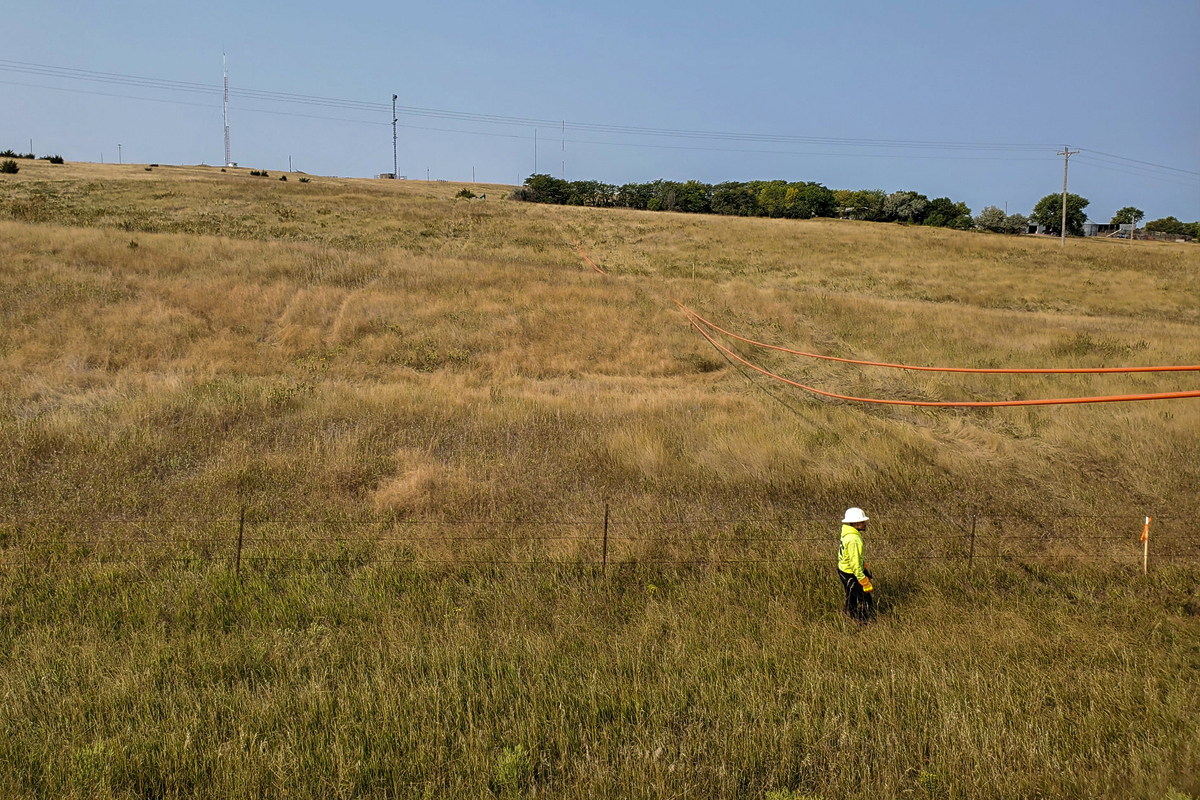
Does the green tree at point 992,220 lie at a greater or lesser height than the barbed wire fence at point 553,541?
greater

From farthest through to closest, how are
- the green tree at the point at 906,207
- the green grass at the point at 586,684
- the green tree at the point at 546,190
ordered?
the green tree at the point at 906,207, the green tree at the point at 546,190, the green grass at the point at 586,684

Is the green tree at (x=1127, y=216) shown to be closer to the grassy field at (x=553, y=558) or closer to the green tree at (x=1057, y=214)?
the green tree at (x=1057, y=214)

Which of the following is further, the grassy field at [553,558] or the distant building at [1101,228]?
the distant building at [1101,228]

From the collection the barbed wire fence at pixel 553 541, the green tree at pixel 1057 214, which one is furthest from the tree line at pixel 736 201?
the barbed wire fence at pixel 553 541

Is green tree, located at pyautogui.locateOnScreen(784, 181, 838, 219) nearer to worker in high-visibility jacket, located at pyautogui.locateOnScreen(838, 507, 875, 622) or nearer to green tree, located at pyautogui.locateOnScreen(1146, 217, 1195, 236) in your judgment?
green tree, located at pyautogui.locateOnScreen(1146, 217, 1195, 236)

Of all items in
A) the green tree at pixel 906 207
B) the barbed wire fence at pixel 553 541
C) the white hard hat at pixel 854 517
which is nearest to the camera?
the white hard hat at pixel 854 517

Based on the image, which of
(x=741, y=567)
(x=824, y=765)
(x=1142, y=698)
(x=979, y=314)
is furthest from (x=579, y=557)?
(x=979, y=314)

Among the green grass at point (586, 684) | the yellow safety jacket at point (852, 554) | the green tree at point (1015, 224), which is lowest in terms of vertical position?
the green grass at point (586, 684)

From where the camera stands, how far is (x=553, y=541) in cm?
806

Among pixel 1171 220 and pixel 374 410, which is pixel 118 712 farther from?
pixel 1171 220

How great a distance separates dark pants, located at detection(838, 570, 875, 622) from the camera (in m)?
6.62

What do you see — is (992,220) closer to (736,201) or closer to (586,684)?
(736,201)

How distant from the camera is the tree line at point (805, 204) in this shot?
8375 centimetres

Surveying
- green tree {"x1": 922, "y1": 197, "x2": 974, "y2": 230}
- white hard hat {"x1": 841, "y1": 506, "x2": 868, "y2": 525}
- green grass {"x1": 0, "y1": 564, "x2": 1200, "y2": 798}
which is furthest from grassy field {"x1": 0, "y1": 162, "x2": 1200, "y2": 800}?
green tree {"x1": 922, "y1": 197, "x2": 974, "y2": 230}
